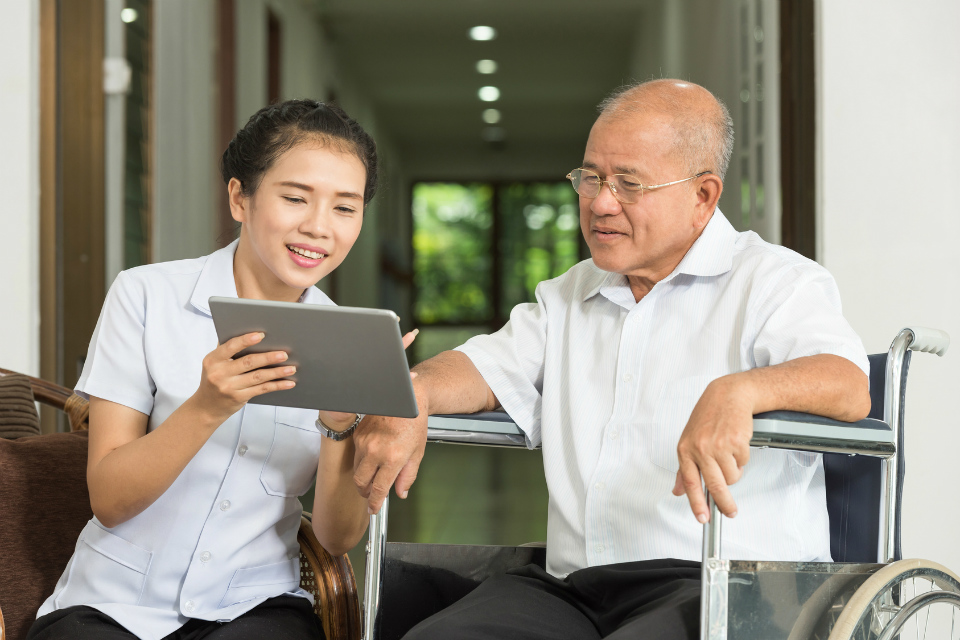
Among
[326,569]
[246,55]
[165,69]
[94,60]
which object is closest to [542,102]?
[246,55]

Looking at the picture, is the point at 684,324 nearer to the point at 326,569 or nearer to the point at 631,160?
the point at 631,160

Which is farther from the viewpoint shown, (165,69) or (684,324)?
(165,69)

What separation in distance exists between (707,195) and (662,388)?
0.36m

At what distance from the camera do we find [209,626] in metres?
1.30

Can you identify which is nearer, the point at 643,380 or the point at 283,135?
the point at 283,135

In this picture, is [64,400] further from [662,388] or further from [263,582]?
[662,388]

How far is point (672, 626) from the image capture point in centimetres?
118

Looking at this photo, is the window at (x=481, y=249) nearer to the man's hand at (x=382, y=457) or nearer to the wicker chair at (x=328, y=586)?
the wicker chair at (x=328, y=586)

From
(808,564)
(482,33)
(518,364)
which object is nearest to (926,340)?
(808,564)

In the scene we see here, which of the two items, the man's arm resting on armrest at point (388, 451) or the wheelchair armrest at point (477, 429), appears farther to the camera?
the wheelchair armrest at point (477, 429)

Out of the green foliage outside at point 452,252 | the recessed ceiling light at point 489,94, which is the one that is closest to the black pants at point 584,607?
the recessed ceiling light at point 489,94

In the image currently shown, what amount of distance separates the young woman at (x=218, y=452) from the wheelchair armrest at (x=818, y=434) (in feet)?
1.92

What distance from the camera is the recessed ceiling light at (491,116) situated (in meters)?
11.0

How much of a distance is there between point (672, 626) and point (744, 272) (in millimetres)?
600
